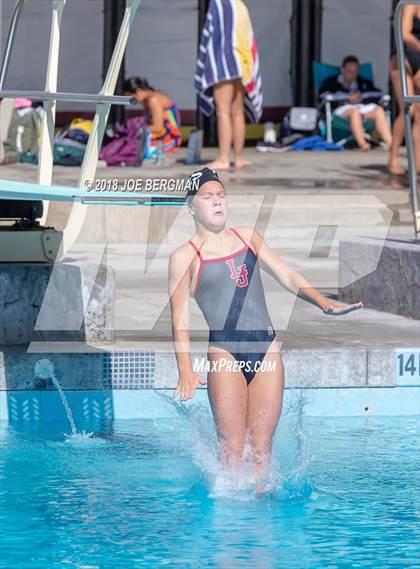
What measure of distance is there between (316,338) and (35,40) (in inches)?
394

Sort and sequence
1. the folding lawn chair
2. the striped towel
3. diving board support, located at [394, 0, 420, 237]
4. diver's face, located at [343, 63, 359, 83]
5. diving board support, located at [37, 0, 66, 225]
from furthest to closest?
1. diver's face, located at [343, 63, 359, 83]
2. the folding lawn chair
3. the striped towel
4. diving board support, located at [394, 0, 420, 237]
5. diving board support, located at [37, 0, 66, 225]

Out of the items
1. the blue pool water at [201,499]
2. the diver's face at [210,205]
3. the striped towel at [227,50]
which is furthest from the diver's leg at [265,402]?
the striped towel at [227,50]

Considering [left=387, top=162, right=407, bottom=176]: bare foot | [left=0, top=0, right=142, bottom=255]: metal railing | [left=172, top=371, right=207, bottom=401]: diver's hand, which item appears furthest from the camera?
[left=387, top=162, right=407, bottom=176]: bare foot

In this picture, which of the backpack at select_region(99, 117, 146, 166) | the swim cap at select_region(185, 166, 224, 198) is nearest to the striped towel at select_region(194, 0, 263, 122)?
the backpack at select_region(99, 117, 146, 166)

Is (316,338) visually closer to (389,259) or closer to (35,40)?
(389,259)

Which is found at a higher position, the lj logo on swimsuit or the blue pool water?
the lj logo on swimsuit

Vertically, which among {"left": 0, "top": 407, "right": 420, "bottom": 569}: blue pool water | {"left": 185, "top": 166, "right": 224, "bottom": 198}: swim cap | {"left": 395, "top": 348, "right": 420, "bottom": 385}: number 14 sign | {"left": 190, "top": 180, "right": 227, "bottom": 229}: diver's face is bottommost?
{"left": 0, "top": 407, "right": 420, "bottom": 569}: blue pool water

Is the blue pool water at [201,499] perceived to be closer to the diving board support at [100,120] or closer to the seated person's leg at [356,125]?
the diving board support at [100,120]

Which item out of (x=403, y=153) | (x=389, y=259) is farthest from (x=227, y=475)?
(x=403, y=153)

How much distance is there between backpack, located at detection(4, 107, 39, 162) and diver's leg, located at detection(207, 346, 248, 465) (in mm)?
8523

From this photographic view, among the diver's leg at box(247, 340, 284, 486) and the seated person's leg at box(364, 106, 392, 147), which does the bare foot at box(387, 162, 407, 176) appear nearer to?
the seated person's leg at box(364, 106, 392, 147)

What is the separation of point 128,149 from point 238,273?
841 centimetres

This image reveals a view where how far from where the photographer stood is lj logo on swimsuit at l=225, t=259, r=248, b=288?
6348 millimetres

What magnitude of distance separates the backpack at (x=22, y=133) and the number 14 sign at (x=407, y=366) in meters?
7.39
